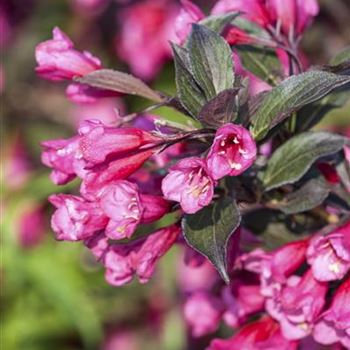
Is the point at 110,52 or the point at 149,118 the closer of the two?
the point at 149,118

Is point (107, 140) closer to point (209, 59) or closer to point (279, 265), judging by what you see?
point (209, 59)

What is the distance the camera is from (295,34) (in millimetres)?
1562

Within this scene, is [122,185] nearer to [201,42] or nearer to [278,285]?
[201,42]

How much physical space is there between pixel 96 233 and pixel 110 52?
102 inches

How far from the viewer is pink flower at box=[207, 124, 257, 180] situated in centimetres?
120

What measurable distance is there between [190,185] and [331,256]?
275mm

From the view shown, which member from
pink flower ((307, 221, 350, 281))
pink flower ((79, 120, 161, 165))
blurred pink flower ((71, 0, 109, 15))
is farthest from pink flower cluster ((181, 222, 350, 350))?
blurred pink flower ((71, 0, 109, 15))

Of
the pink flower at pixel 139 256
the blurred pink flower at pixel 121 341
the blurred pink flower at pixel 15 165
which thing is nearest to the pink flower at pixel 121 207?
the pink flower at pixel 139 256

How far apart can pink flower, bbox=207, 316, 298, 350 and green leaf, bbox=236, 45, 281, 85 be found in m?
0.41

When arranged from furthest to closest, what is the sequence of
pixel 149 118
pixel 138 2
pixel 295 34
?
pixel 138 2
pixel 149 118
pixel 295 34

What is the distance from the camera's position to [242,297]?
1.55 meters

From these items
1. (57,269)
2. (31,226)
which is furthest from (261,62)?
(31,226)

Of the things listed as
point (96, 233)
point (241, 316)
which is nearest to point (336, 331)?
point (241, 316)

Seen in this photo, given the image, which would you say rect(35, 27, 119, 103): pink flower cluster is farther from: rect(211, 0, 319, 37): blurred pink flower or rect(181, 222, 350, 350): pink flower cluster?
rect(181, 222, 350, 350): pink flower cluster
